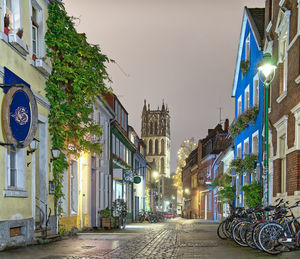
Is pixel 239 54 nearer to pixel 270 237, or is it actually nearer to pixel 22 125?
pixel 22 125

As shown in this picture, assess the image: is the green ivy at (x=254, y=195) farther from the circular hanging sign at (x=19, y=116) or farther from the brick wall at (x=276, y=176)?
the circular hanging sign at (x=19, y=116)

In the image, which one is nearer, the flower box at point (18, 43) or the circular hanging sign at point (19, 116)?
the circular hanging sign at point (19, 116)

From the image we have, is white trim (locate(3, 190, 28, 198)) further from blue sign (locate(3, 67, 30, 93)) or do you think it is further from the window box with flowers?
the window box with flowers

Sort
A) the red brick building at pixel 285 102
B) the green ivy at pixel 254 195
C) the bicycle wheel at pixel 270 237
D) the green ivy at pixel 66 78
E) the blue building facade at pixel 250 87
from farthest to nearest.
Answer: the blue building facade at pixel 250 87
the green ivy at pixel 254 195
the green ivy at pixel 66 78
the red brick building at pixel 285 102
the bicycle wheel at pixel 270 237

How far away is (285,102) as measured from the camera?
15328 millimetres

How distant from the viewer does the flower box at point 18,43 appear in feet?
38.6

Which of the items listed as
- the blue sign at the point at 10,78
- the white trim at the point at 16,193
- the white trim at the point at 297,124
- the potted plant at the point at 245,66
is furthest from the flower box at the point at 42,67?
the potted plant at the point at 245,66

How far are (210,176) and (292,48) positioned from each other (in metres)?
41.5

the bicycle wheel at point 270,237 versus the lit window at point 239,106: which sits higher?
the lit window at point 239,106

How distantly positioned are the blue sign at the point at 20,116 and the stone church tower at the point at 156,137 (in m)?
155

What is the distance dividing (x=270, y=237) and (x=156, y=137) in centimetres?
15727

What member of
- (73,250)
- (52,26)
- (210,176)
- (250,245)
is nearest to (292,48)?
(250,245)

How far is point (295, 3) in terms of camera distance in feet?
46.2

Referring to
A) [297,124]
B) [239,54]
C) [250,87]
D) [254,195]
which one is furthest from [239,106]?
[297,124]
